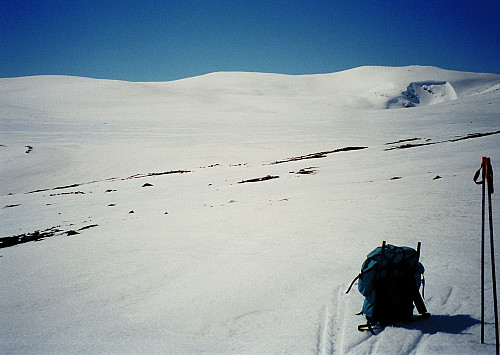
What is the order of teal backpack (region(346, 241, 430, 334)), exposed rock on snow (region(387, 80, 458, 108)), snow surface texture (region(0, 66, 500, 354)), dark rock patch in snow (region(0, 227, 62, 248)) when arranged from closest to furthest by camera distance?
1. teal backpack (region(346, 241, 430, 334))
2. snow surface texture (region(0, 66, 500, 354))
3. dark rock patch in snow (region(0, 227, 62, 248))
4. exposed rock on snow (region(387, 80, 458, 108))

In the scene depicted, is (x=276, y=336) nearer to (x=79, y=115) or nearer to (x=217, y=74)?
(x=79, y=115)

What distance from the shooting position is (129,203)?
448 inches

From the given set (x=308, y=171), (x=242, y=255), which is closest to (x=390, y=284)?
(x=242, y=255)

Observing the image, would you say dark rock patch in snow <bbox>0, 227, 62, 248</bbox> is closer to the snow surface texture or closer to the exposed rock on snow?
the snow surface texture

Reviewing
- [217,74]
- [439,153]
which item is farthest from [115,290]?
[217,74]

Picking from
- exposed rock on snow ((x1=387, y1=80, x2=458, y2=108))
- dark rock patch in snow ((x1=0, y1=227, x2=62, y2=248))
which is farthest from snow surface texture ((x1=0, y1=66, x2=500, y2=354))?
exposed rock on snow ((x1=387, y1=80, x2=458, y2=108))

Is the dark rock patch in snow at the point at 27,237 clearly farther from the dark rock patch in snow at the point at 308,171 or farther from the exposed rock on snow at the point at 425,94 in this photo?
the exposed rock on snow at the point at 425,94

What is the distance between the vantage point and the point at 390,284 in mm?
2902

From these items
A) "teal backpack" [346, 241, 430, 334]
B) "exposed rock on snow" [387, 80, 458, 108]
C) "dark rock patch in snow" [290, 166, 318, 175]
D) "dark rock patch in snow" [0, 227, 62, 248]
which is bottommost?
"dark rock patch in snow" [0, 227, 62, 248]

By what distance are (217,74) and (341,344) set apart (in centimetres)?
11606

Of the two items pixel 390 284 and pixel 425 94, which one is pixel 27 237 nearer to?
pixel 390 284

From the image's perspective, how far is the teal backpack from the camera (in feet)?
9.46

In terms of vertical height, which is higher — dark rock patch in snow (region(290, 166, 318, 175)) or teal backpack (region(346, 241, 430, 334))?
dark rock patch in snow (region(290, 166, 318, 175))

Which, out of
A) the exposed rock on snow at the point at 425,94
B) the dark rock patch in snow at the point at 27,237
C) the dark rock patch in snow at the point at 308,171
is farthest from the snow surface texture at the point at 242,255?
the exposed rock on snow at the point at 425,94
